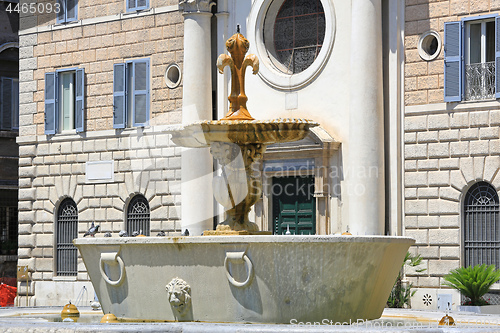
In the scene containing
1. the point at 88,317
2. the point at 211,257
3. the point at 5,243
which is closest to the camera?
the point at 211,257

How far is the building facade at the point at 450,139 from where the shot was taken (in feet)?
62.8

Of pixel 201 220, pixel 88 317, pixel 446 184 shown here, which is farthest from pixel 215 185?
pixel 201 220

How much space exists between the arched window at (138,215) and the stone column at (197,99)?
4.97 feet

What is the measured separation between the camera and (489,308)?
17250 millimetres

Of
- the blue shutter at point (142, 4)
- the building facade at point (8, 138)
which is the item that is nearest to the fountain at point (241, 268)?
the blue shutter at point (142, 4)

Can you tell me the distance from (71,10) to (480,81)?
11735mm

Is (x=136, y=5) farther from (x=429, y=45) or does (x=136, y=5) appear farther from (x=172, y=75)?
(x=429, y=45)

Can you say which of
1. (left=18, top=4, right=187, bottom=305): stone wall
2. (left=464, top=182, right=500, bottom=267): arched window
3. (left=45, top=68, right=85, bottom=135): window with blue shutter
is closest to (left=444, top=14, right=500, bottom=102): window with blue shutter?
(left=464, top=182, right=500, bottom=267): arched window

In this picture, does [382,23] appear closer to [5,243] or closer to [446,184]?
[446,184]

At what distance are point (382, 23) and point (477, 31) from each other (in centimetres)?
210

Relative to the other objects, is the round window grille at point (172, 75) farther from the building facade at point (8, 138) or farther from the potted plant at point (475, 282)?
the potted plant at point (475, 282)

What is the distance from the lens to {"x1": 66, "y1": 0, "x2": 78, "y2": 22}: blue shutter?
26031 mm

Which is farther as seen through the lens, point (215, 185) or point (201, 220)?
point (201, 220)

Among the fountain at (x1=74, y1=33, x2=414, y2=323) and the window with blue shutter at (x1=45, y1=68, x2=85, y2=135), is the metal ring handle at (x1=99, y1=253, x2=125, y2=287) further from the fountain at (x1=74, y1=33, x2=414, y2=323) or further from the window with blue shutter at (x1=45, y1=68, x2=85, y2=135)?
the window with blue shutter at (x1=45, y1=68, x2=85, y2=135)
